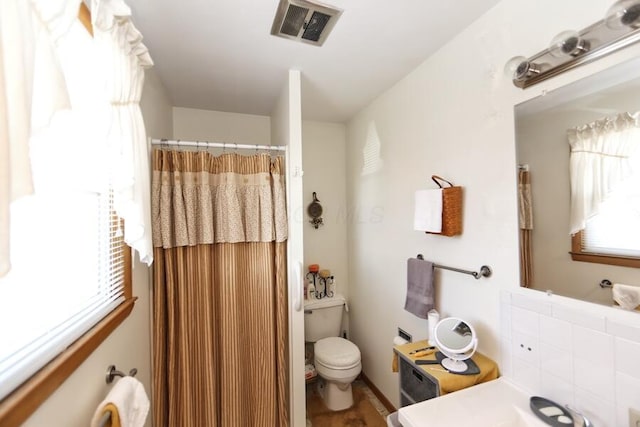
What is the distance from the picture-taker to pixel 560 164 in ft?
3.39

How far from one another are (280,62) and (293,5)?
0.49m

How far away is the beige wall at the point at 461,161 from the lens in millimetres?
1159

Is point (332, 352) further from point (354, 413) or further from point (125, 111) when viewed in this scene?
point (125, 111)

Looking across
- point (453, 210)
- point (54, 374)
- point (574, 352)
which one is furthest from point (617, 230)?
point (54, 374)

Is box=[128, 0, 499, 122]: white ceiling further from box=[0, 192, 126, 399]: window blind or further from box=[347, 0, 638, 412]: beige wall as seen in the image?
box=[0, 192, 126, 399]: window blind

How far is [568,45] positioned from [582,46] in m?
0.04

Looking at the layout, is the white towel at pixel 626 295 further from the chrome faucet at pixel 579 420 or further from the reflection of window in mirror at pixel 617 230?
the chrome faucet at pixel 579 420

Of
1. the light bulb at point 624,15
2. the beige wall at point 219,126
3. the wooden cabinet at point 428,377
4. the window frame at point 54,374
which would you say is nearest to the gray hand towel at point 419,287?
the wooden cabinet at point 428,377

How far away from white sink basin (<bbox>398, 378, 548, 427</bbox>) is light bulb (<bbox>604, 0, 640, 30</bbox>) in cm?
135

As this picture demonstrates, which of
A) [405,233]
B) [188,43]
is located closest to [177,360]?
[405,233]

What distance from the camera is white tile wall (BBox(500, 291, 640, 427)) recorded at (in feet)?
2.79

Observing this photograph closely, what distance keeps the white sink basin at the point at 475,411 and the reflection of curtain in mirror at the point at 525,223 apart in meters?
0.47

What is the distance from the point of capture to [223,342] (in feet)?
5.41

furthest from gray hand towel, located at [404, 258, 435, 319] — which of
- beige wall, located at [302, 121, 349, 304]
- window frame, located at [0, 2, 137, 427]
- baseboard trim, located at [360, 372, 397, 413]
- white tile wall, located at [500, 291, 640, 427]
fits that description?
window frame, located at [0, 2, 137, 427]
